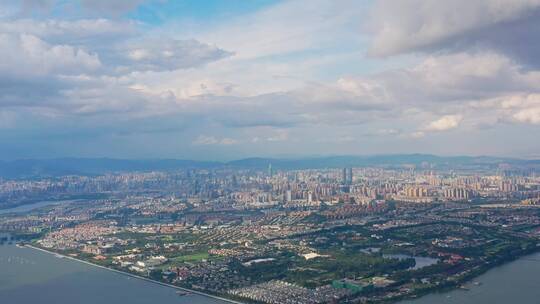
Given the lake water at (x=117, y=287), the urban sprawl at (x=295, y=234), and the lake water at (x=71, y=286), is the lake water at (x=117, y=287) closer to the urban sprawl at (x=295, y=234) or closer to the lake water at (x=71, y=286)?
the lake water at (x=71, y=286)

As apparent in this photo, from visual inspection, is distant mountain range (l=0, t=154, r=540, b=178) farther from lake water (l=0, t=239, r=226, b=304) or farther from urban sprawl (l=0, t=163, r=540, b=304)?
lake water (l=0, t=239, r=226, b=304)

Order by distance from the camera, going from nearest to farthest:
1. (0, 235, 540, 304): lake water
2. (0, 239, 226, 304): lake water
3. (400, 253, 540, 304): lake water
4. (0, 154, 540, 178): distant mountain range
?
1. (400, 253, 540, 304): lake water
2. (0, 235, 540, 304): lake water
3. (0, 239, 226, 304): lake water
4. (0, 154, 540, 178): distant mountain range

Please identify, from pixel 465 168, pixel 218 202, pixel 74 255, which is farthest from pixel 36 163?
pixel 74 255

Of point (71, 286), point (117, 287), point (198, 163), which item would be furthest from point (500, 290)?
point (198, 163)

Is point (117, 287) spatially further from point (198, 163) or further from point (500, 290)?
point (198, 163)

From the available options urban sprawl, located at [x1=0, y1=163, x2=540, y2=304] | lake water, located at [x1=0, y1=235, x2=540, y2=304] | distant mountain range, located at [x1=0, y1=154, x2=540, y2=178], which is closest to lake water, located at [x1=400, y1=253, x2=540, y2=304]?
lake water, located at [x1=0, y1=235, x2=540, y2=304]

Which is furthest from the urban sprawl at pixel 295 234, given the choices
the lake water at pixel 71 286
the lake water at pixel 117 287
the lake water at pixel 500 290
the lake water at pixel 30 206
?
the lake water at pixel 30 206

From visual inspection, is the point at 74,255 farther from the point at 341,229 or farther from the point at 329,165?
the point at 329,165
